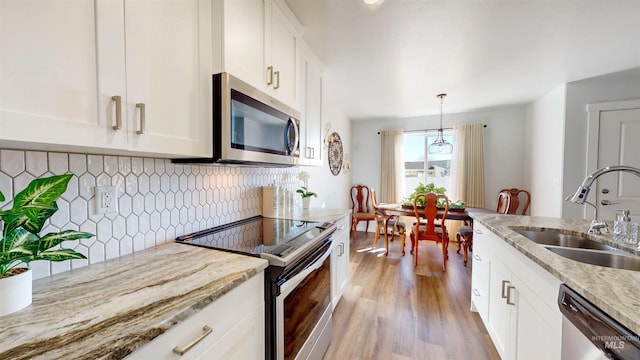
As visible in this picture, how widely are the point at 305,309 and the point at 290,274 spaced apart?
36cm

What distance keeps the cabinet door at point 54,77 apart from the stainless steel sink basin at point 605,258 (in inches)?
79.2

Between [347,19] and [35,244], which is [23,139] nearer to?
[35,244]

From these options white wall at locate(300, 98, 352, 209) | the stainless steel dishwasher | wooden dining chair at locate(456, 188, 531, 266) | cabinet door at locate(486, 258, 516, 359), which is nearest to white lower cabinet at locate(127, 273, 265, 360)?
the stainless steel dishwasher

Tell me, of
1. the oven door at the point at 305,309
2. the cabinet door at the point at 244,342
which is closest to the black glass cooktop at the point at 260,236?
the oven door at the point at 305,309

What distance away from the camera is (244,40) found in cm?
124

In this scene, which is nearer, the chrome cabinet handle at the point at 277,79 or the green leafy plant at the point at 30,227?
the green leafy plant at the point at 30,227

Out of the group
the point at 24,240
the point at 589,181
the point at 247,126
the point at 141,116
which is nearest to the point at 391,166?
the point at 589,181

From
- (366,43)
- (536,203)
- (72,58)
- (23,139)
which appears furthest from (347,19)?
(536,203)

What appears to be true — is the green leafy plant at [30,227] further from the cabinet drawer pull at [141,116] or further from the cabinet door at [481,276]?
the cabinet door at [481,276]

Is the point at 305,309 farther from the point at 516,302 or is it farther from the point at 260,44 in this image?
the point at 260,44

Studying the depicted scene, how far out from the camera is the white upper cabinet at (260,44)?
1104mm

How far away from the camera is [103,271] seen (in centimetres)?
87

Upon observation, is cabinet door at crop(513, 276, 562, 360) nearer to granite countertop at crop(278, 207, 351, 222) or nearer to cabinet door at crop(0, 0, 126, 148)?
granite countertop at crop(278, 207, 351, 222)

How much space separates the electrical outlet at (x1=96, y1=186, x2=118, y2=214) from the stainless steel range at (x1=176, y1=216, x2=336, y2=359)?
34 cm
